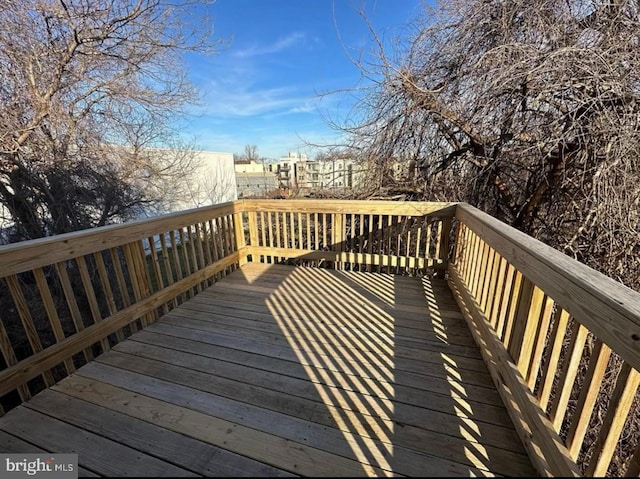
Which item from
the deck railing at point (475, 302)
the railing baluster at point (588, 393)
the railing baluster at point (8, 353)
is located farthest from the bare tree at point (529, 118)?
the railing baluster at point (8, 353)

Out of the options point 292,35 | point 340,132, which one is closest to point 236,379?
point 340,132

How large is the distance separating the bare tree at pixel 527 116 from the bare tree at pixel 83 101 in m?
3.21

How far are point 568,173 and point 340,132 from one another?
8.15ft

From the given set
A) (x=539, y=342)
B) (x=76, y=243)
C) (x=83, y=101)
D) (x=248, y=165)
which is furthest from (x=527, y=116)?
(x=248, y=165)

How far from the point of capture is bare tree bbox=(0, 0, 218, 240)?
3.46m

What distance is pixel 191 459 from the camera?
124cm

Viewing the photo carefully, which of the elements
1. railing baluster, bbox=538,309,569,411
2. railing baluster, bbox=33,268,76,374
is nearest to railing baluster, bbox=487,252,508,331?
railing baluster, bbox=538,309,569,411

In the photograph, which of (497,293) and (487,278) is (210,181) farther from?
(497,293)

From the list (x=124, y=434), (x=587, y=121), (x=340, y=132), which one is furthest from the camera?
(x=340, y=132)

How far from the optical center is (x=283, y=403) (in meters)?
1.55

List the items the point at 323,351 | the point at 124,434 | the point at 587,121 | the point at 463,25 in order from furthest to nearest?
the point at 463,25 < the point at 587,121 < the point at 323,351 < the point at 124,434

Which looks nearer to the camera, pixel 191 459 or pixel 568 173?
pixel 191 459

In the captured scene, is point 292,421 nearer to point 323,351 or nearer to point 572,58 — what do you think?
point 323,351

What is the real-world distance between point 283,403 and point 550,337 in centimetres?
128
